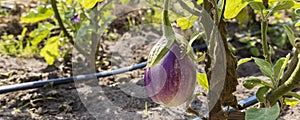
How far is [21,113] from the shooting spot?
133cm

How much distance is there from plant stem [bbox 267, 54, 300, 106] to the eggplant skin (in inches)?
5.6

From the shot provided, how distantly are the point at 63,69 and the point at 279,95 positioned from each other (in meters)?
1.20

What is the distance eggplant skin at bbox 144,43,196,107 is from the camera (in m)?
0.62

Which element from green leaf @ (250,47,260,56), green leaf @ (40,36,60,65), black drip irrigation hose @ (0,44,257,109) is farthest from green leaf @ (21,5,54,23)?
green leaf @ (250,47,260,56)

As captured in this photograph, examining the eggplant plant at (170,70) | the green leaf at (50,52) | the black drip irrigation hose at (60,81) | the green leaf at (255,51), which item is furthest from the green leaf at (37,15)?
the eggplant plant at (170,70)

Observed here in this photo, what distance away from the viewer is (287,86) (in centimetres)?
66

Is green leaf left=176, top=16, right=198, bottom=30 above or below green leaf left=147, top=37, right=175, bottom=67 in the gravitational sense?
above

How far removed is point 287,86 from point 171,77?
18 cm

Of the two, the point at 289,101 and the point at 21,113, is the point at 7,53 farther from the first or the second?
the point at 289,101

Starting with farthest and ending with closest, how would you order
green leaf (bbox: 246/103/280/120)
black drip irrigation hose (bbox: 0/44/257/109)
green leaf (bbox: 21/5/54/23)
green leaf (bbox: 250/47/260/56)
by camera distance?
green leaf (bbox: 250/47/260/56) → green leaf (bbox: 21/5/54/23) → black drip irrigation hose (bbox: 0/44/257/109) → green leaf (bbox: 246/103/280/120)

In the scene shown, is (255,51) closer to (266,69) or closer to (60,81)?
(60,81)

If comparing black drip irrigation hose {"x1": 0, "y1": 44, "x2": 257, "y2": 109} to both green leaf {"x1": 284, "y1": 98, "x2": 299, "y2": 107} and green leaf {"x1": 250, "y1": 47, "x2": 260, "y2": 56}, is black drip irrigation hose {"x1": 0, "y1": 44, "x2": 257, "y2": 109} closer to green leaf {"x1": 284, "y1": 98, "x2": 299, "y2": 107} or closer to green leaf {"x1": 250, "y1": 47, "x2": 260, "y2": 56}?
green leaf {"x1": 250, "y1": 47, "x2": 260, "y2": 56}

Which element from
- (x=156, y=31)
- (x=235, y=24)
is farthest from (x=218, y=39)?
(x=235, y=24)

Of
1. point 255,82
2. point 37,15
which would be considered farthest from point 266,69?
point 37,15
